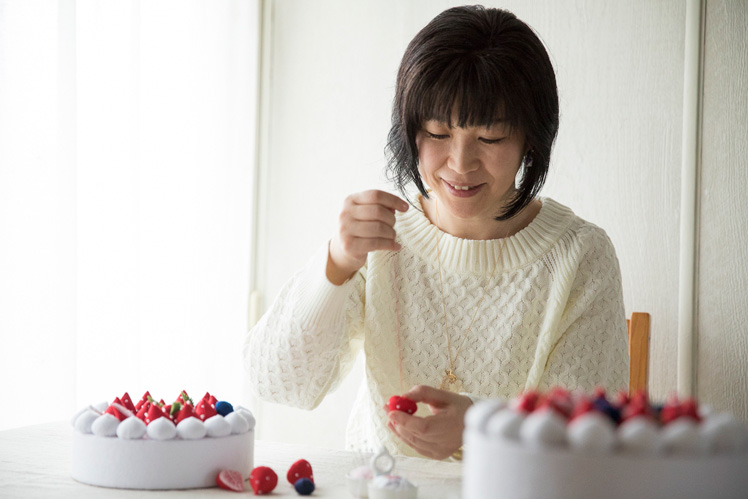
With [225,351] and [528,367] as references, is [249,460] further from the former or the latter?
[225,351]

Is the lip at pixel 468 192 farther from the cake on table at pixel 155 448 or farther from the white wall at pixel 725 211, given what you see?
the white wall at pixel 725 211

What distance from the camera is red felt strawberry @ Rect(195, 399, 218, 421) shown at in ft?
3.14

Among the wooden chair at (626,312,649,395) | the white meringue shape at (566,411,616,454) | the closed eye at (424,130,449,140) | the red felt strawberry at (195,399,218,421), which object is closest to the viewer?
the white meringue shape at (566,411,616,454)

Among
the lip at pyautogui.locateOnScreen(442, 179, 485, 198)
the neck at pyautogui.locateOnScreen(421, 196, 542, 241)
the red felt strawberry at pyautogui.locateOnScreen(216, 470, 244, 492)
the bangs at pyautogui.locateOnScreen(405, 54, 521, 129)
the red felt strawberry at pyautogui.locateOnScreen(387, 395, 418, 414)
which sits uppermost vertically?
the bangs at pyautogui.locateOnScreen(405, 54, 521, 129)

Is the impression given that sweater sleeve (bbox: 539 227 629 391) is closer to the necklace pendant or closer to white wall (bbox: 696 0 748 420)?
the necklace pendant

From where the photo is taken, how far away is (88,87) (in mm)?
1770

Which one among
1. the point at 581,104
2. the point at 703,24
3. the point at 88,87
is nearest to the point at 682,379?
the point at 581,104

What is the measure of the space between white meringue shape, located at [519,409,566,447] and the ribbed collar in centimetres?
78

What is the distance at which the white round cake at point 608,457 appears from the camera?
0.62 m

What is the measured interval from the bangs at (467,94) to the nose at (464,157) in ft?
0.11

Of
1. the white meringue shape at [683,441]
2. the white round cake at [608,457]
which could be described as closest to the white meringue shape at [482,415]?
the white round cake at [608,457]

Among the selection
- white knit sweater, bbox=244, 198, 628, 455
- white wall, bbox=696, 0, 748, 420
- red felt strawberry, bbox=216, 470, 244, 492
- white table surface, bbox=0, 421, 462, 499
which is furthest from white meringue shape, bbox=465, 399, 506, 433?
white wall, bbox=696, 0, 748, 420

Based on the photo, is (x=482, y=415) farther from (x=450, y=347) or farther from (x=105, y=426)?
(x=450, y=347)

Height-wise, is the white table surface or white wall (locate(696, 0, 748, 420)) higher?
white wall (locate(696, 0, 748, 420))
